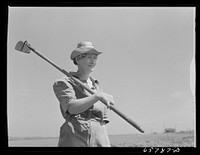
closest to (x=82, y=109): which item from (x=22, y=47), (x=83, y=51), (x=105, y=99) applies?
(x=105, y=99)

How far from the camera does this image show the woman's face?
210 centimetres

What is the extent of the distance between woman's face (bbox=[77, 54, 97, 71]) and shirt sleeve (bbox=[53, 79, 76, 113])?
0.16 m

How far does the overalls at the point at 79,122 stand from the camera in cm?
200

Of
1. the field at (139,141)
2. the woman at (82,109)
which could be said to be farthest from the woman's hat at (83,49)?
the field at (139,141)

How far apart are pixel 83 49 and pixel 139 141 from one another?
2.38ft

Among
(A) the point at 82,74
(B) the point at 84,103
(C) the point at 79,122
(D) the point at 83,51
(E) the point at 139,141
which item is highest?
(D) the point at 83,51

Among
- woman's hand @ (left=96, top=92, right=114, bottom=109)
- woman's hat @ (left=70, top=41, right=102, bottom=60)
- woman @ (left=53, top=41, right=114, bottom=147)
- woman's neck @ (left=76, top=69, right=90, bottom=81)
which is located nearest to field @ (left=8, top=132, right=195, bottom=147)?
woman @ (left=53, top=41, right=114, bottom=147)

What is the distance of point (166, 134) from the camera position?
2215 mm

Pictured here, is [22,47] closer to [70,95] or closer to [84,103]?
[70,95]

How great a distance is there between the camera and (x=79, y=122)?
6.57 ft
